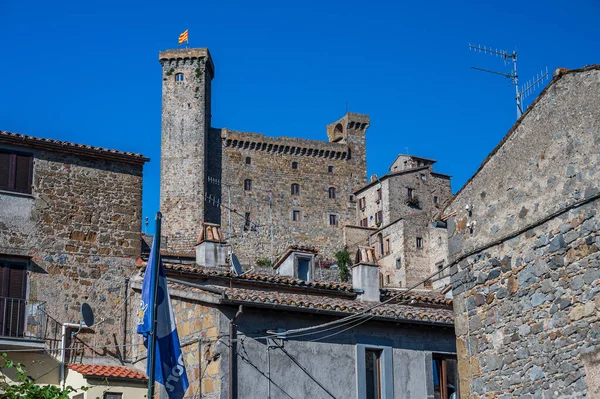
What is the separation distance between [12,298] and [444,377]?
907 centimetres

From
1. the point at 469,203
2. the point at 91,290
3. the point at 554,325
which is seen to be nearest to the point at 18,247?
the point at 91,290

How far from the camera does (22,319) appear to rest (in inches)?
811

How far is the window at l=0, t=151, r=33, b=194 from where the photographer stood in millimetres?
21953

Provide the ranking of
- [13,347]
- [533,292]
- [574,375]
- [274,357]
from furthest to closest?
[13,347] < [274,357] < [533,292] < [574,375]

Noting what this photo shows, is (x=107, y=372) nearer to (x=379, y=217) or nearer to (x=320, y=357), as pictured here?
(x=320, y=357)

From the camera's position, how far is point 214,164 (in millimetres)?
72375

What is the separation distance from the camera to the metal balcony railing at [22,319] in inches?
801

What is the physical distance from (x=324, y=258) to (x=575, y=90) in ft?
195

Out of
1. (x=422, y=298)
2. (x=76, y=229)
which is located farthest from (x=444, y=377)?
(x=76, y=229)

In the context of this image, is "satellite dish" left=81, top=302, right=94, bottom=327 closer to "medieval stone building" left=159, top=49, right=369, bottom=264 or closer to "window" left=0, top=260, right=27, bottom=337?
"window" left=0, top=260, right=27, bottom=337

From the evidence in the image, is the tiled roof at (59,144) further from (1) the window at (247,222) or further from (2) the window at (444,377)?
(1) the window at (247,222)

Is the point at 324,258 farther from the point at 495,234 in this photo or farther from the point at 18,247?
the point at 495,234

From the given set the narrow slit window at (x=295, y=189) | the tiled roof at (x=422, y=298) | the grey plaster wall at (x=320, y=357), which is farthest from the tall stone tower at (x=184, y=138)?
the grey plaster wall at (x=320, y=357)

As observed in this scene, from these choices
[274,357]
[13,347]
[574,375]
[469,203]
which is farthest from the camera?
[13,347]
